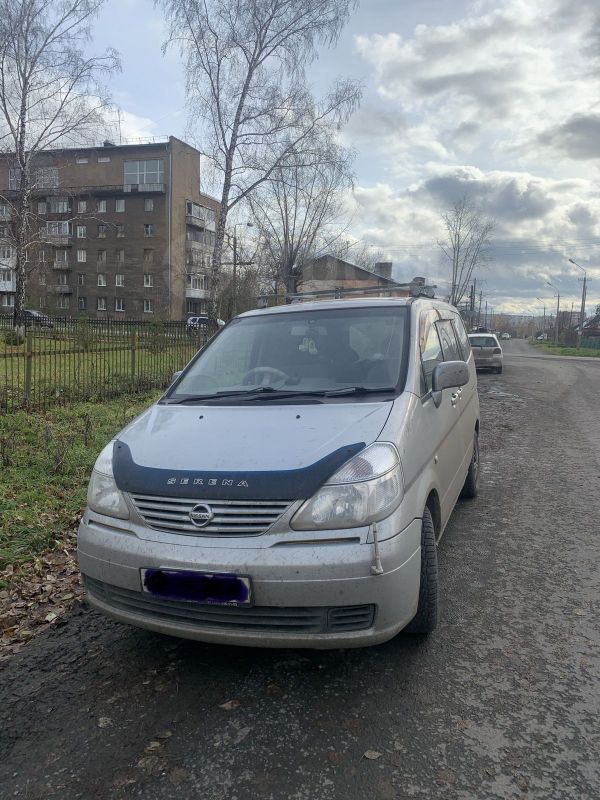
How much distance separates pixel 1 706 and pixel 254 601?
4.31 ft

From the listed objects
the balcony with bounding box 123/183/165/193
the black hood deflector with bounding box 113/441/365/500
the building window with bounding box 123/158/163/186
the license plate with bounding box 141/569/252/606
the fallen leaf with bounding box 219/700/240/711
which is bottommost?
the fallen leaf with bounding box 219/700/240/711

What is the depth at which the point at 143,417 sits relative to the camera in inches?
134

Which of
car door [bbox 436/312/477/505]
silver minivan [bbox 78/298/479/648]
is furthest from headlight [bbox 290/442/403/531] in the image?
car door [bbox 436/312/477/505]

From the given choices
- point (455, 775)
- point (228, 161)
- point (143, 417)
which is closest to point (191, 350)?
point (228, 161)

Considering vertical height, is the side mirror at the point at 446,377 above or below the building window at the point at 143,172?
below

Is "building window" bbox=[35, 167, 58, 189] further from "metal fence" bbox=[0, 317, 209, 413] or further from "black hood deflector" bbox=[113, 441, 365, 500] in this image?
"black hood deflector" bbox=[113, 441, 365, 500]

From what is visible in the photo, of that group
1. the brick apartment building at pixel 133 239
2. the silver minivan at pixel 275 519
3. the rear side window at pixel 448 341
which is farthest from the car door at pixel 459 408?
the brick apartment building at pixel 133 239

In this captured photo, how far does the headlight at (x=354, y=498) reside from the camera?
2426mm

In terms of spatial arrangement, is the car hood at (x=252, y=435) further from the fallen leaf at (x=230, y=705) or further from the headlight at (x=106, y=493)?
the fallen leaf at (x=230, y=705)

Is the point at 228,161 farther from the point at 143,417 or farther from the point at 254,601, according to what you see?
the point at 254,601

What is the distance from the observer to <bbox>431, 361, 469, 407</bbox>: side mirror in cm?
344

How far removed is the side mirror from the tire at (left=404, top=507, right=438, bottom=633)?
83 cm

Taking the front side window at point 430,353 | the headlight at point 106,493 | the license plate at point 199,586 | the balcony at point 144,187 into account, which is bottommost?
the license plate at point 199,586

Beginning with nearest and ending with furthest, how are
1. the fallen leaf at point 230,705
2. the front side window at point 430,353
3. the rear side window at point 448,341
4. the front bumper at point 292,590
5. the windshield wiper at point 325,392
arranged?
the front bumper at point 292,590
the fallen leaf at point 230,705
the windshield wiper at point 325,392
the front side window at point 430,353
the rear side window at point 448,341
